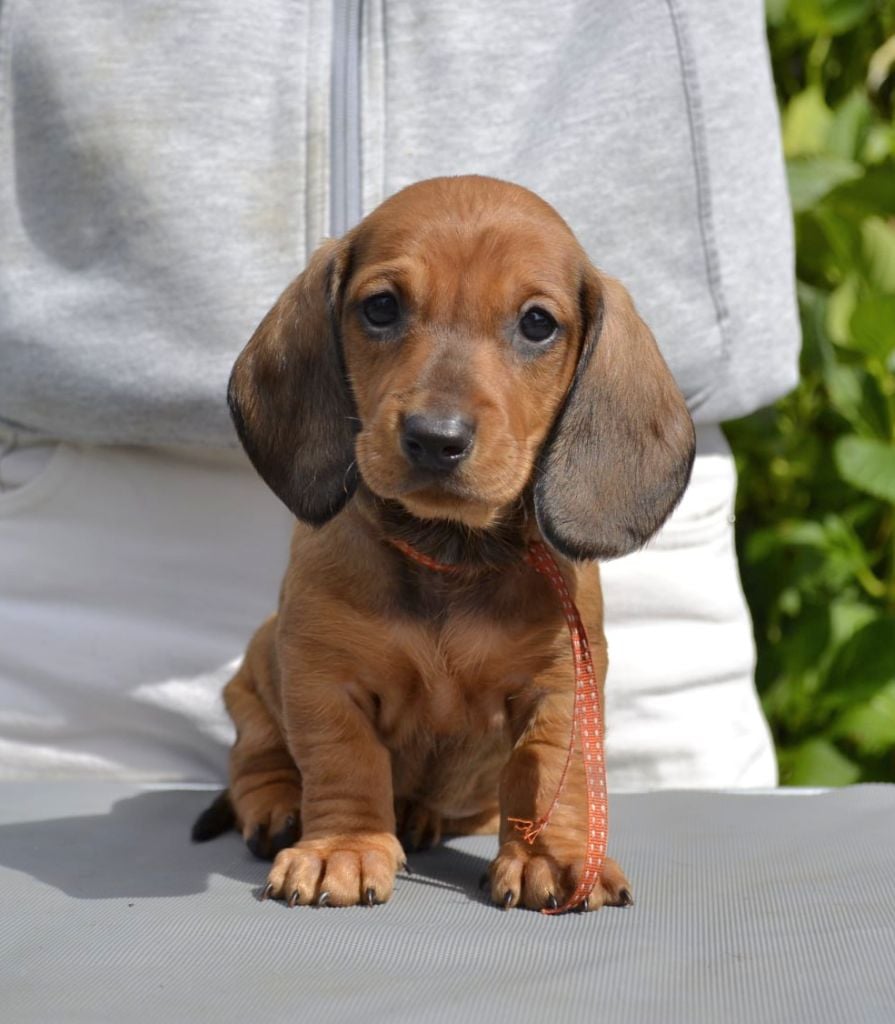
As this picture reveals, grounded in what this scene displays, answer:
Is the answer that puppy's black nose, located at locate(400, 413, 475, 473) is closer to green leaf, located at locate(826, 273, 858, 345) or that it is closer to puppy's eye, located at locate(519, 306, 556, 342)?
puppy's eye, located at locate(519, 306, 556, 342)

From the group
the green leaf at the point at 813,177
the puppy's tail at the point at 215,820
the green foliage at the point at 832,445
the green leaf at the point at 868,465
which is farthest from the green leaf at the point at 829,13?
the puppy's tail at the point at 215,820

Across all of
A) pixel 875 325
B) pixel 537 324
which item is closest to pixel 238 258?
pixel 537 324

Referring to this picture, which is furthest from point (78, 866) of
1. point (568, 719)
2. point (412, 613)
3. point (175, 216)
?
point (175, 216)

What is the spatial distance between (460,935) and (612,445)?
949mm

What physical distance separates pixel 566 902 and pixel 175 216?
6.78 ft

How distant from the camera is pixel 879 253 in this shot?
438 centimetres

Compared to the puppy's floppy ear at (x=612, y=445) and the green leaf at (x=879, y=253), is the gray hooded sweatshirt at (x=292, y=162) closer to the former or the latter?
the green leaf at (x=879, y=253)

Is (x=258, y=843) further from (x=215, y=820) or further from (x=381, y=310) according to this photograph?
(x=381, y=310)

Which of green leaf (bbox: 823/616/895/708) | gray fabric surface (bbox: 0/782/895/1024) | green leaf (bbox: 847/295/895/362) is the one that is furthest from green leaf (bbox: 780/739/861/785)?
gray fabric surface (bbox: 0/782/895/1024)

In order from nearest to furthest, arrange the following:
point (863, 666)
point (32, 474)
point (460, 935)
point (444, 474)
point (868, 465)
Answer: point (460, 935), point (444, 474), point (32, 474), point (868, 465), point (863, 666)

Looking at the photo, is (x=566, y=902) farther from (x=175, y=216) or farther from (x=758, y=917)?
(x=175, y=216)

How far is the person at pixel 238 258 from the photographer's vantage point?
3.53 meters

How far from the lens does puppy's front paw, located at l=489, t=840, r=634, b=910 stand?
237 centimetres

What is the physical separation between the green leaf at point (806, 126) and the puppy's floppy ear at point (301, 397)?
2.55 m
